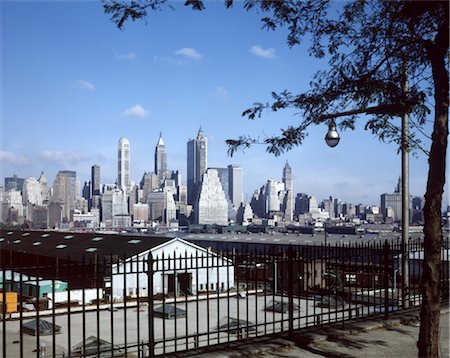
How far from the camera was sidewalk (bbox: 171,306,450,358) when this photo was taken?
894 cm

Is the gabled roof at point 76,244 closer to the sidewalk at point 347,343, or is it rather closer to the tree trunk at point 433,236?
the sidewalk at point 347,343

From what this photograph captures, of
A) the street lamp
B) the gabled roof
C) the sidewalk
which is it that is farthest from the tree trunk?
the gabled roof

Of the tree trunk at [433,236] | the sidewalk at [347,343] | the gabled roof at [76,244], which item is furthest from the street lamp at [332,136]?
the gabled roof at [76,244]

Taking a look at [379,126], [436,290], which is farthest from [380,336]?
[379,126]

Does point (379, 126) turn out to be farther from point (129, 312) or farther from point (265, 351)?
point (129, 312)

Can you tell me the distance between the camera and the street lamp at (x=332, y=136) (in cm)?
1024

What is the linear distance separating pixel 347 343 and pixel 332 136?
4.12 m

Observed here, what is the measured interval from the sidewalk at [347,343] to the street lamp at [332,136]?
3.90 metres

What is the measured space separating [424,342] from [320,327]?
387 cm

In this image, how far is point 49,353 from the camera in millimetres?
22531

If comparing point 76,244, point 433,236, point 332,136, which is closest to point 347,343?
point 433,236

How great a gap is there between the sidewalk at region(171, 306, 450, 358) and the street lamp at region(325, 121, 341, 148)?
390cm

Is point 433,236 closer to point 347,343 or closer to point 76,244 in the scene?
point 347,343

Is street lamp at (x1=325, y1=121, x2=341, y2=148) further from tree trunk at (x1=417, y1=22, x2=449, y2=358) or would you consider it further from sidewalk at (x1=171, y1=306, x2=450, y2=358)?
sidewalk at (x1=171, y1=306, x2=450, y2=358)
